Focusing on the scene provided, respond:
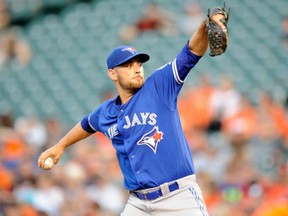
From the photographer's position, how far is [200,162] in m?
10.3

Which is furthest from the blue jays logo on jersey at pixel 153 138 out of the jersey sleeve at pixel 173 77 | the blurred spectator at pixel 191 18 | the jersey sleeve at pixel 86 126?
the blurred spectator at pixel 191 18

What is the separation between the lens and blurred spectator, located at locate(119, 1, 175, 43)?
1461cm

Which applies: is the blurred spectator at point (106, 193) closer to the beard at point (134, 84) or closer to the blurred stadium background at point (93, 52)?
the blurred stadium background at point (93, 52)

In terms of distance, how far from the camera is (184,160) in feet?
18.2

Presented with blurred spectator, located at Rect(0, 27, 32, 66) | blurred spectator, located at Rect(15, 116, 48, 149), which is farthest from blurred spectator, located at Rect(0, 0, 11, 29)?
blurred spectator, located at Rect(15, 116, 48, 149)

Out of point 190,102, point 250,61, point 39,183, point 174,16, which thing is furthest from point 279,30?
point 39,183

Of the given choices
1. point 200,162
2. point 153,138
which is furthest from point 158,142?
point 200,162

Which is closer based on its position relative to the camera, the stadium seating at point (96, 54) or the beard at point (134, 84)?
the beard at point (134, 84)

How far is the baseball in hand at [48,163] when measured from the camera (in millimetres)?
6008

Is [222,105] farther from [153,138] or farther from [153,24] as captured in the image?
[153,138]

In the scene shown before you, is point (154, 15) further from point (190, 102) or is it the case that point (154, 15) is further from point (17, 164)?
point (17, 164)

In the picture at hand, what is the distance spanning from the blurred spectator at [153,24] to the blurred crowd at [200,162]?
216 centimetres

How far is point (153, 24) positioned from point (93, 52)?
1.24m

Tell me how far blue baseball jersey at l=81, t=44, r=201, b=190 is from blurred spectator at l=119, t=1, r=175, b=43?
8.96 metres
